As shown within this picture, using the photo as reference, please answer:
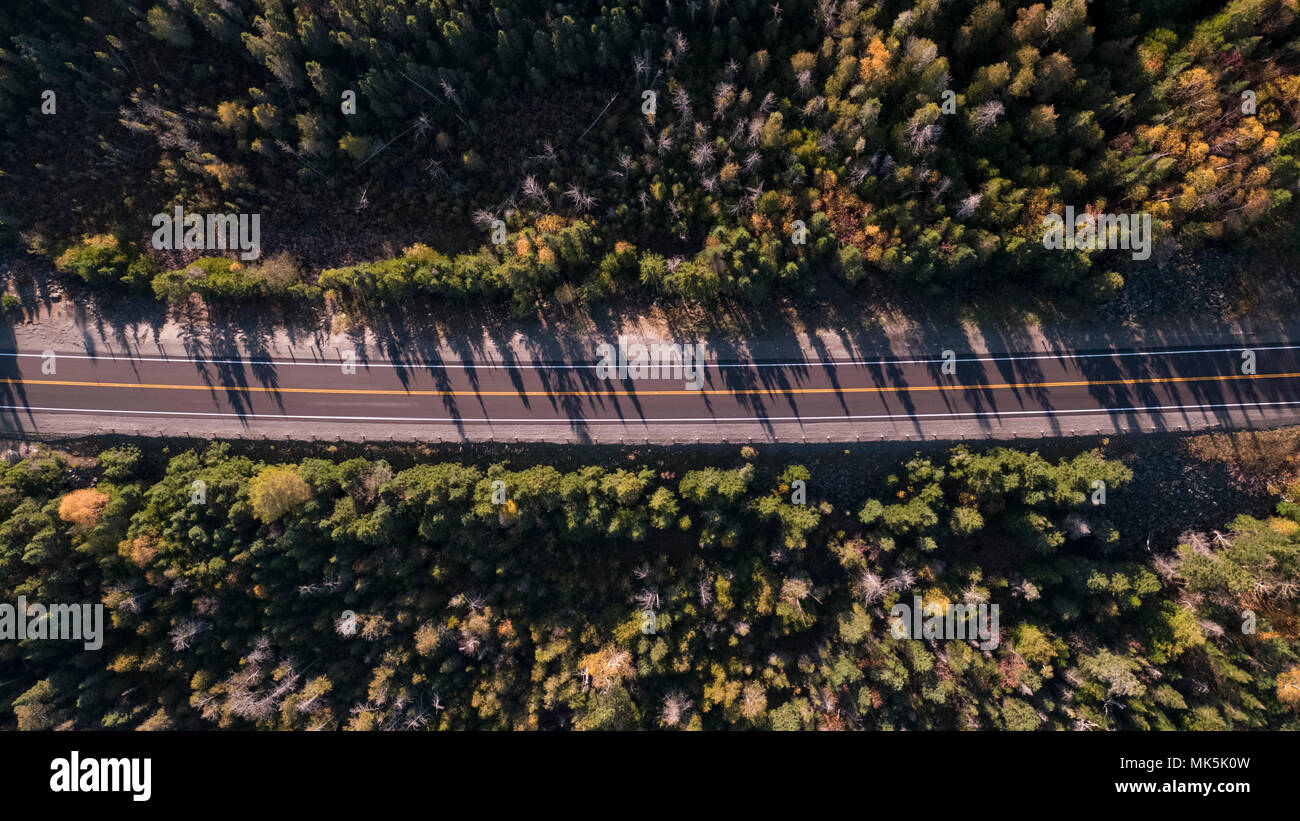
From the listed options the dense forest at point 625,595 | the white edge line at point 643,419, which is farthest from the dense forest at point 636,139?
the dense forest at point 625,595

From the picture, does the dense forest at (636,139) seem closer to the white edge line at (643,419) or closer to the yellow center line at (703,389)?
the yellow center line at (703,389)

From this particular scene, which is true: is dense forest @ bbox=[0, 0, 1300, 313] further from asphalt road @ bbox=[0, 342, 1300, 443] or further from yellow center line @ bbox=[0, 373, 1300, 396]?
yellow center line @ bbox=[0, 373, 1300, 396]

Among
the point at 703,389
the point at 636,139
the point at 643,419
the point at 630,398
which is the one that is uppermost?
the point at 636,139

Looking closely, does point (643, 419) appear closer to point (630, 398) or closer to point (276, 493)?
point (630, 398)

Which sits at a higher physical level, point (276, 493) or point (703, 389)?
point (703, 389)

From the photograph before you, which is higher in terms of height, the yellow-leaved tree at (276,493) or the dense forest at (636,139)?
the dense forest at (636,139)

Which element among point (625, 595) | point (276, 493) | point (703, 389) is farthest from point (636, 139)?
point (276, 493)

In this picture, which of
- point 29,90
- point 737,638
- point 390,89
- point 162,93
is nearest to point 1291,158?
point 737,638
